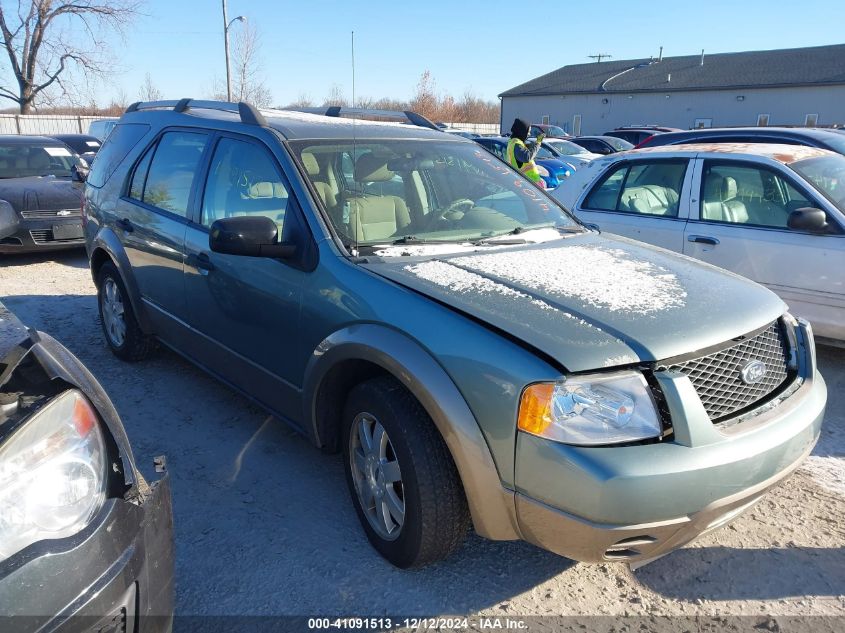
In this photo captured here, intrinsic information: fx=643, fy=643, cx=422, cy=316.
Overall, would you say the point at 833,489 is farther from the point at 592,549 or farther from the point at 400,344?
the point at 400,344

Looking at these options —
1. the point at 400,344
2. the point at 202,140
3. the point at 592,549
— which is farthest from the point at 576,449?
the point at 202,140

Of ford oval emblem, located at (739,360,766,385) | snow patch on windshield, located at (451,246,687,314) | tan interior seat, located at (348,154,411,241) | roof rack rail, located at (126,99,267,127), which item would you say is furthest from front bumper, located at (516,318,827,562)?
roof rack rail, located at (126,99,267,127)

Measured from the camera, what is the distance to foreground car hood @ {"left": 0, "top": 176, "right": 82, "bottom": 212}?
26.7 ft

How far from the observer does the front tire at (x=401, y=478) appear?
2.34m

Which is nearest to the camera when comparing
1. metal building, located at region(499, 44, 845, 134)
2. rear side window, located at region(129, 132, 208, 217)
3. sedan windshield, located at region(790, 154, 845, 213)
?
rear side window, located at region(129, 132, 208, 217)

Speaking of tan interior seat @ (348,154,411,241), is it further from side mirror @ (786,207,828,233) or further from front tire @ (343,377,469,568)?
side mirror @ (786,207,828,233)

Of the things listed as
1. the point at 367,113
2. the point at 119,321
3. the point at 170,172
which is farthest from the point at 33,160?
the point at 367,113

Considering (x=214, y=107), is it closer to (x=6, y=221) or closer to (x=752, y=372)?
(x=6, y=221)

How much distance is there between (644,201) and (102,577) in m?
5.13

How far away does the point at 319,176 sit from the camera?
3.08 m

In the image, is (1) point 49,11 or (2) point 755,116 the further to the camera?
(2) point 755,116

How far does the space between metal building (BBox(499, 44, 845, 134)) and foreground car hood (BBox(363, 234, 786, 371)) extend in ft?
128

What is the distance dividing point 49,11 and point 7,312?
39.8 m

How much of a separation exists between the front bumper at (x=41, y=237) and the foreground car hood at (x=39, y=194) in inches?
6.8
